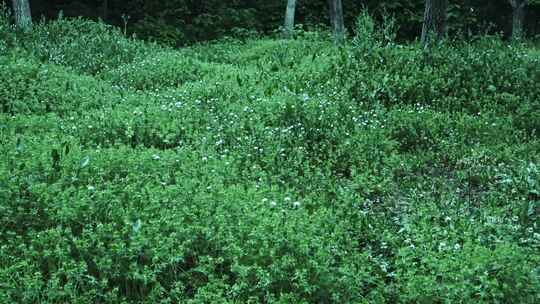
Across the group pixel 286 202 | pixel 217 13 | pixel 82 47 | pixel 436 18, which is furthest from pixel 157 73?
pixel 217 13

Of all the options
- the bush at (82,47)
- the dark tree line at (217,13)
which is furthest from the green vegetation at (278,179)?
the dark tree line at (217,13)

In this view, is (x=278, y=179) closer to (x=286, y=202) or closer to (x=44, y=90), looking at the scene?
(x=286, y=202)

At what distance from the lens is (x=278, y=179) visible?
21.1ft

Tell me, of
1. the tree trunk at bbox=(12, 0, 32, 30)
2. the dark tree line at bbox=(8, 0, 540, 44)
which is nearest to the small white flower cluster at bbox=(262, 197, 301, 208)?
the tree trunk at bbox=(12, 0, 32, 30)

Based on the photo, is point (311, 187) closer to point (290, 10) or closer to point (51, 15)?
point (290, 10)

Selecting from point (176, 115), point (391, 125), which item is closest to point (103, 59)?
point (176, 115)

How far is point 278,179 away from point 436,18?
7747 mm

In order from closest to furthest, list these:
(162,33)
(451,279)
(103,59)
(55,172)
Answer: (451,279), (55,172), (103,59), (162,33)

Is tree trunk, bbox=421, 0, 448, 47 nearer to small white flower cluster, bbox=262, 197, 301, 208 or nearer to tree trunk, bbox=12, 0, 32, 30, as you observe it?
small white flower cluster, bbox=262, 197, 301, 208

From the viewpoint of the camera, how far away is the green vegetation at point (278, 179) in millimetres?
4637

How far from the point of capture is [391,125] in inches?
338

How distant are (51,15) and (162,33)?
4.08 metres

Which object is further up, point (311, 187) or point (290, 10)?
point (290, 10)

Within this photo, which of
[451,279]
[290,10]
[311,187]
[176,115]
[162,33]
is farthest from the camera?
[162,33]
